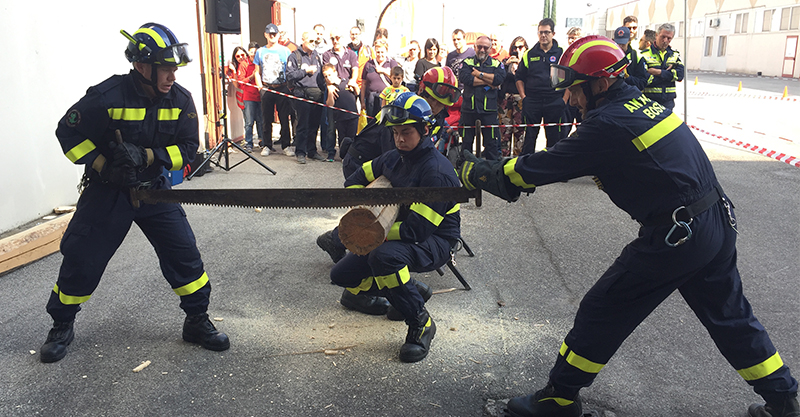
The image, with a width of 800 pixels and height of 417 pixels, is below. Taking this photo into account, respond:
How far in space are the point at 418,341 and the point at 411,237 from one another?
2.08 feet

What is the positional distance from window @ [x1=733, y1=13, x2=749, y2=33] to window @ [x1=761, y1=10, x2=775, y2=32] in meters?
1.85

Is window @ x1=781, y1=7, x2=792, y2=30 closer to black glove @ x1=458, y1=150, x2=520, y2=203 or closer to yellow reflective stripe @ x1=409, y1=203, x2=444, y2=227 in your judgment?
yellow reflective stripe @ x1=409, y1=203, x2=444, y2=227

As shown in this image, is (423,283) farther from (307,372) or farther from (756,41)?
(756,41)

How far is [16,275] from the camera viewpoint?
16.5ft

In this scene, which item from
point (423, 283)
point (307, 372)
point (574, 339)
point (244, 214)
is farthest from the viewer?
point (244, 214)

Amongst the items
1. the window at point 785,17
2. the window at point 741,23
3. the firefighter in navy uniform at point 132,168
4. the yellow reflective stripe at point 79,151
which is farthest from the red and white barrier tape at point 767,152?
the window at point 741,23

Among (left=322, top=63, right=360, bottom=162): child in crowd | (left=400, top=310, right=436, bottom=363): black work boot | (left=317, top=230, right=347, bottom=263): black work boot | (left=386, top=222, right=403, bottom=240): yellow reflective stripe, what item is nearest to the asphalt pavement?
(left=400, top=310, right=436, bottom=363): black work boot

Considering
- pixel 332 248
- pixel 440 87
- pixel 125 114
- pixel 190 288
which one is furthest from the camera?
pixel 440 87

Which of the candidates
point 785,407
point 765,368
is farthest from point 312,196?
point 785,407

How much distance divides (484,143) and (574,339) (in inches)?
228

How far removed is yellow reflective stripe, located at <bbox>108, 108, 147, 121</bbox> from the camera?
344 centimetres

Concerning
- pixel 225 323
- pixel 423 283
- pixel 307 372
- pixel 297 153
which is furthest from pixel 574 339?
pixel 297 153

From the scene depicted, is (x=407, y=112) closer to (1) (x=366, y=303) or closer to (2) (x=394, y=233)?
(2) (x=394, y=233)

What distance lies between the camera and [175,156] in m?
3.62
